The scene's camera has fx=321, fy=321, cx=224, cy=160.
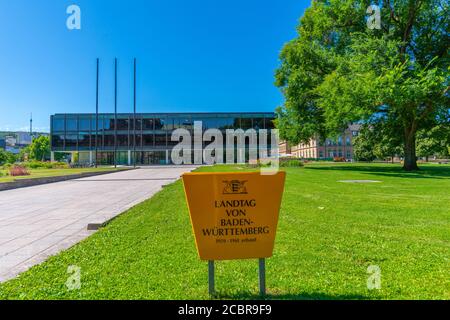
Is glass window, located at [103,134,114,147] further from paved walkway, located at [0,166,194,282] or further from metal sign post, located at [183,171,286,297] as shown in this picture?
metal sign post, located at [183,171,286,297]

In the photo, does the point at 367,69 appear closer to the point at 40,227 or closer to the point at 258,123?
the point at 40,227

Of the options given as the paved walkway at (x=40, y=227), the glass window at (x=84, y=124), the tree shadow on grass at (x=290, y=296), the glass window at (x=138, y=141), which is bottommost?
the paved walkway at (x=40, y=227)

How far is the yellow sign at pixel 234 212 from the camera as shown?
→ 3.66 m

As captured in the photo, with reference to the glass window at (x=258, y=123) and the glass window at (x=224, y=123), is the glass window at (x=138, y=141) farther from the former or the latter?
the glass window at (x=258, y=123)

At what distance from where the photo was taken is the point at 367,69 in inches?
901

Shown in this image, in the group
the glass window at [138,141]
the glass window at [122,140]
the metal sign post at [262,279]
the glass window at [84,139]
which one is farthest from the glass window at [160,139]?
the metal sign post at [262,279]

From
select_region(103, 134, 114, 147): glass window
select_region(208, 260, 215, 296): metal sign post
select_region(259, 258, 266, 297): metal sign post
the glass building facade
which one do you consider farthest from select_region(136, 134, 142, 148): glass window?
select_region(259, 258, 266, 297): metal sign post

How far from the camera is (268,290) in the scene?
393cm

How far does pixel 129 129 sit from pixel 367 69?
2372 inches

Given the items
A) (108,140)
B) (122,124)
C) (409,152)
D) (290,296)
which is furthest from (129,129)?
(290,296)

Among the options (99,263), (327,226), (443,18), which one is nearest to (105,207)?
(99,263)

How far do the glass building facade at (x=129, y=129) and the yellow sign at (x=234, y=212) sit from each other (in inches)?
2780
